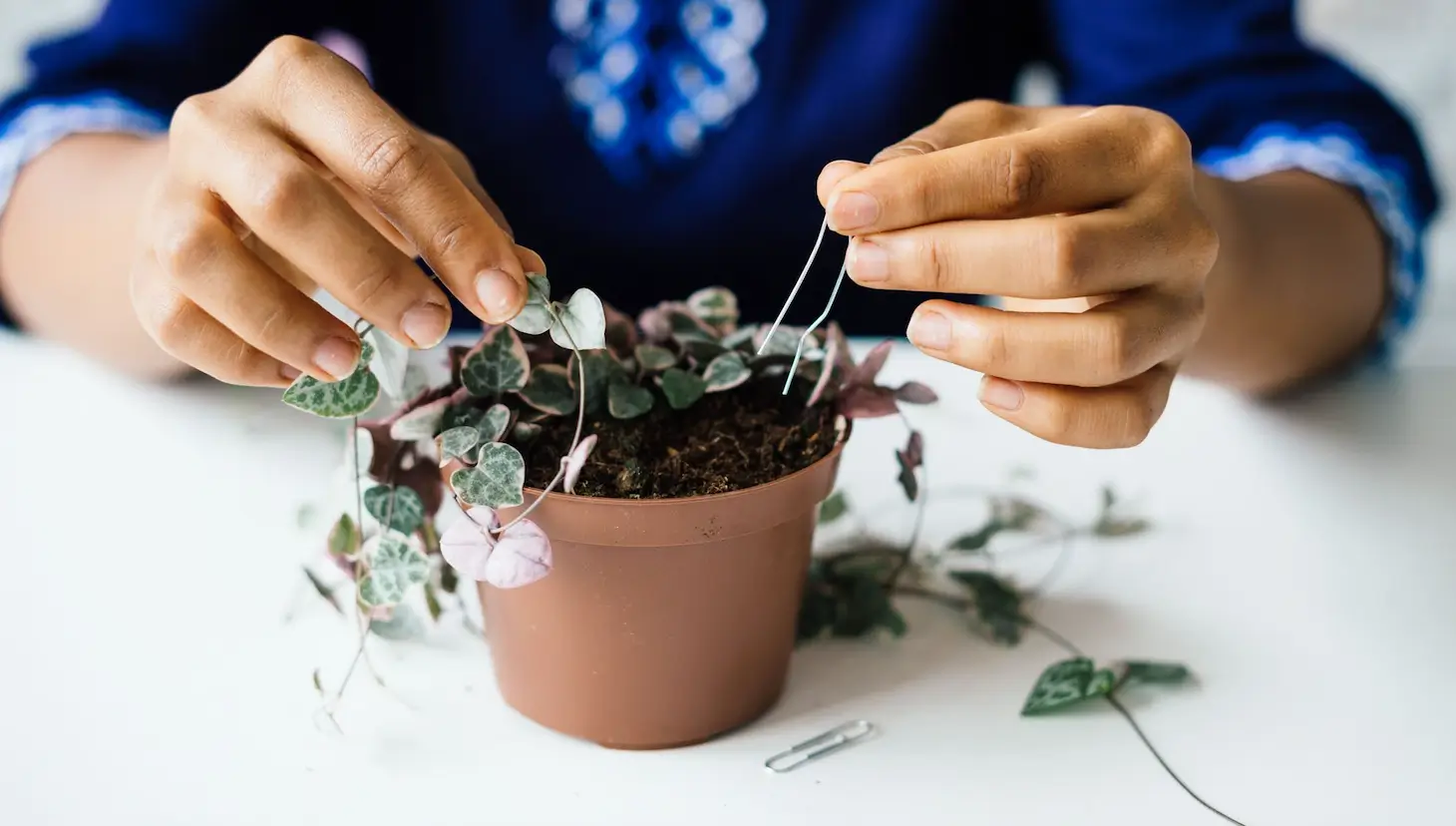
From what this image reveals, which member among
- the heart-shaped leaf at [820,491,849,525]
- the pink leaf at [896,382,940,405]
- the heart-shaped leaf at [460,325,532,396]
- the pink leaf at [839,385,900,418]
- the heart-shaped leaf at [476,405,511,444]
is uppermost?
the heart-shaped leaf at [460,325,532,396]

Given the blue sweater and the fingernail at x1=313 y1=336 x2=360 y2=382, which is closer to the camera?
the fingernail at x1=313 y1=336 x2=360 y2=382

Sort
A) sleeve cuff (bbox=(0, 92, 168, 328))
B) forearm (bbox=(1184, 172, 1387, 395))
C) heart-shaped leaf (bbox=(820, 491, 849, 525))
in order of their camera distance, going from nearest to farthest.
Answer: heart-shaped leaf (bbox=(820, 491, 849, 525)) < forearm (bbox=(1184, 172, 1387, 395)) < sleeve cuff (bbox=(0, 92, 168, 328))

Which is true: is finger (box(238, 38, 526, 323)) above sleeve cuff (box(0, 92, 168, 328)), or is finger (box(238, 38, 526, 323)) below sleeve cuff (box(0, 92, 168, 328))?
above

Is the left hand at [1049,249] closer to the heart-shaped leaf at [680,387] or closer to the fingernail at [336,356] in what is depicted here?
the heart-shaped leaf at [680,387]

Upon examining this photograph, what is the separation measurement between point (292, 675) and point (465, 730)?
116mm

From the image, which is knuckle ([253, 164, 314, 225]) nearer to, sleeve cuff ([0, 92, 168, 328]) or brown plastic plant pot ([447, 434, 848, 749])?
brown plastic plant pot ([447, 434, 848, 749])

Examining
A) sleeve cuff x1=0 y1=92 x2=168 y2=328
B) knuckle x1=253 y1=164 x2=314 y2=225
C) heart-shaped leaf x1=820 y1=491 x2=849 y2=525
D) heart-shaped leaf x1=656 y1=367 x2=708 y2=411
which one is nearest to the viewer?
knuckle x1=253 y1=164 x2=314 y2=225

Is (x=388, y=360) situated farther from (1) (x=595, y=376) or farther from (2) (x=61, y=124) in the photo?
(2) (x=61, y=124)

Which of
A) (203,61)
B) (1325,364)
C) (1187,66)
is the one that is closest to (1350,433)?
(1325,364)

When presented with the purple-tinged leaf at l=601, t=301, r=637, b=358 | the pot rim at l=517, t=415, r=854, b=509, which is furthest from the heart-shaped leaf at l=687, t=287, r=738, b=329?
the pot rim at l=517, t=415, r=854, b=509

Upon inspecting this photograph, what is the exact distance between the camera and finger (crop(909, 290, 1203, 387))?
1.71ft

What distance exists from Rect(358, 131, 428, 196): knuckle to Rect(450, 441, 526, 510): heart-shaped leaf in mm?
124

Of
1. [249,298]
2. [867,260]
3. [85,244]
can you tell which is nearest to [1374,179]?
[867,260]

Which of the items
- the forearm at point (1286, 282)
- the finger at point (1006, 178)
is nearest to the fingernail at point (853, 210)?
the finger at point (1006, 178)
